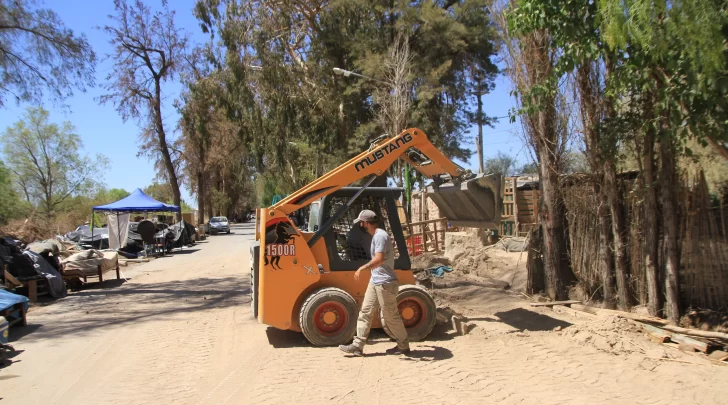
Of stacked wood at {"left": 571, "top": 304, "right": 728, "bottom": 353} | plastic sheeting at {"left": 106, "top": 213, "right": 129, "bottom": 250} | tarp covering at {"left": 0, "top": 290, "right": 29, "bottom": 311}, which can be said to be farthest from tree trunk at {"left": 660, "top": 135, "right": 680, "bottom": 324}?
plastic sheeting at {"left": 106, "top": 213, "right": 129, "bottom": 250}

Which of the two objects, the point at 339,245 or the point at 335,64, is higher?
the point at 335,64

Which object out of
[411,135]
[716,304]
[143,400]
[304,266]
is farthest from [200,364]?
[716,304]

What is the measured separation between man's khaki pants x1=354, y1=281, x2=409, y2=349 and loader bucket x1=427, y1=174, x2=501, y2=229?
182 centimetres

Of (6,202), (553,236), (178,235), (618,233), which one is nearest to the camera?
(618,233)

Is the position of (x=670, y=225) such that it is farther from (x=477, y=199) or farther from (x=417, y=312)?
(x=417, y=312)

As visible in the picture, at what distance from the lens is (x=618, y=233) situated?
773 centimetres

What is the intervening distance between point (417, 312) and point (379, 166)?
201cm

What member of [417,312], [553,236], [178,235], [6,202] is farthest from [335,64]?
[6,202]

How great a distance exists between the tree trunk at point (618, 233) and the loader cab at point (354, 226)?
315 centimetres

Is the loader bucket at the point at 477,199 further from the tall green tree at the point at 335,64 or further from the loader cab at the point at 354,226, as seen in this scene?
the tall green tree at the point at 335,64

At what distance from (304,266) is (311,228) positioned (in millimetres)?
1085

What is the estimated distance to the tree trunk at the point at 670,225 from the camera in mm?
6871

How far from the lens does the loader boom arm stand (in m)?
6.81

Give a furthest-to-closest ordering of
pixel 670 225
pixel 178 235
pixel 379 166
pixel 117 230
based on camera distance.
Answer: pixel 178 235 → pixel 117 230 → pixel 379 166 → pixel 670 225
